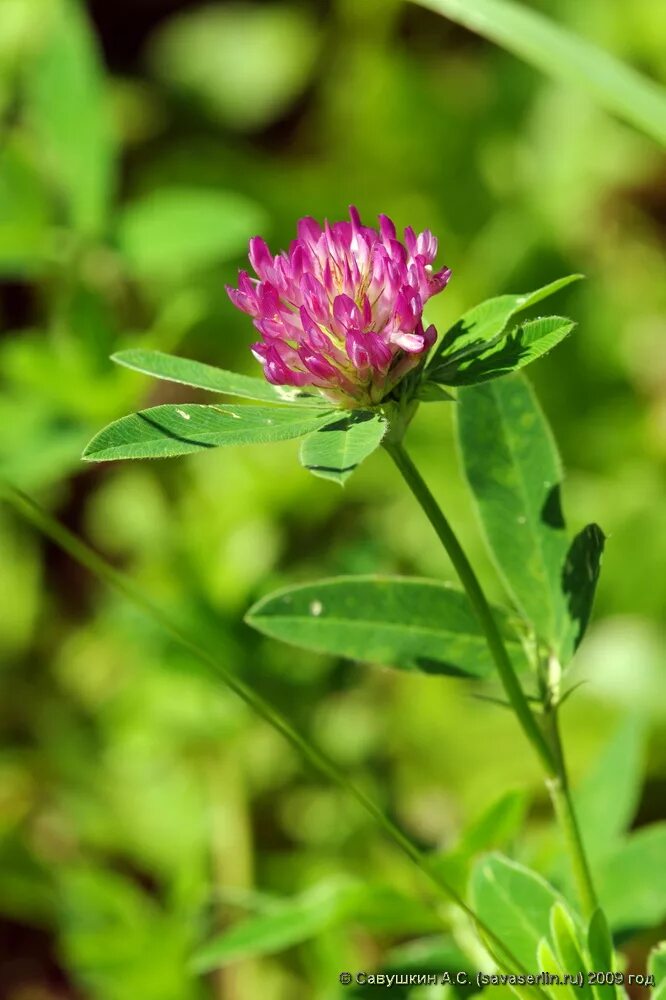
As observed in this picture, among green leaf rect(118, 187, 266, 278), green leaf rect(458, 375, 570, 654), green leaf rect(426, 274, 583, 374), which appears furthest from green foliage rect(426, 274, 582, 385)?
green leaf rect(118, 187, 266, 278)

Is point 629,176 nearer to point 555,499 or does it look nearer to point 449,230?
point 449,230

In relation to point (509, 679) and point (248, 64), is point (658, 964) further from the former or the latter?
point (248, 64)

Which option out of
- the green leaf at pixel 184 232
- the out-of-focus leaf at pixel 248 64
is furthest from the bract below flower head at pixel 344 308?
the out-of-focus leaf at pixel 248 64

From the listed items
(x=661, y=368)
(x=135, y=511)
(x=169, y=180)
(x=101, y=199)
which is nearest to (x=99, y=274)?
(x=101, y=199)

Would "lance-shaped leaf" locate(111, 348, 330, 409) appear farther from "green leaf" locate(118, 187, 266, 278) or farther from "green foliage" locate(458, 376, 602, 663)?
"green leaf" locate(118, 187, 266, 278)

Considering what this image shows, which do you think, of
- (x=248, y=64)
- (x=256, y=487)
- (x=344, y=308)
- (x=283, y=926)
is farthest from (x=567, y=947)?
(x=248, y=64)
